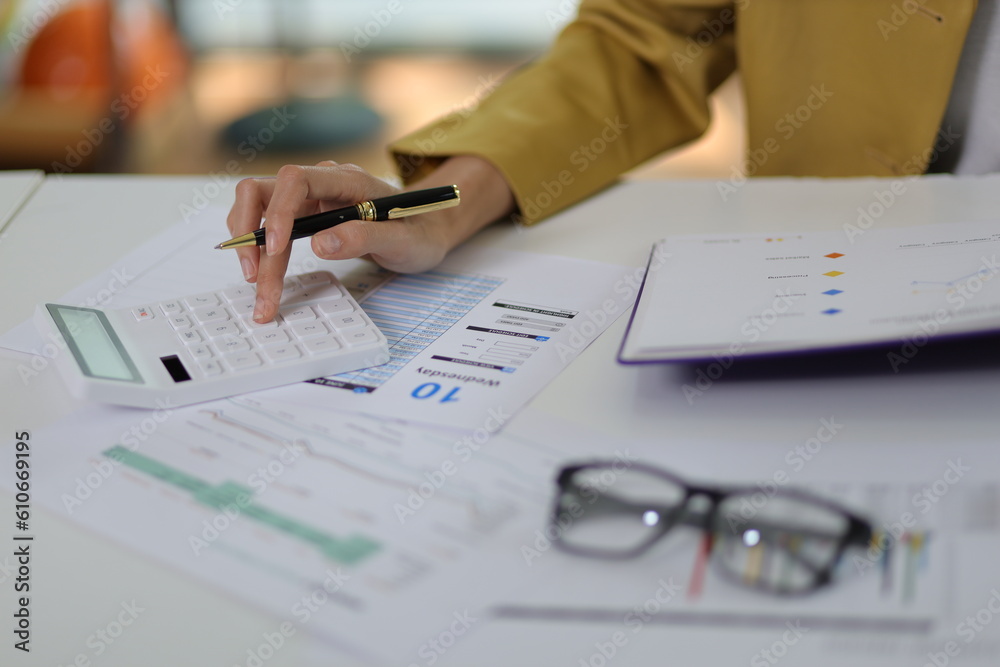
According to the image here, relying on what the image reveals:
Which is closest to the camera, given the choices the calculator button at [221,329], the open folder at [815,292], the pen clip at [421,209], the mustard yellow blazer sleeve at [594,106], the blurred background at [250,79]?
the open folder at [815,292]

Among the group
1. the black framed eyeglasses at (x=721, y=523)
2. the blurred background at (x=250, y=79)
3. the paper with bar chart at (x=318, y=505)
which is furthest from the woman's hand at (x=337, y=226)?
the blurred background at (x=250, y=79)

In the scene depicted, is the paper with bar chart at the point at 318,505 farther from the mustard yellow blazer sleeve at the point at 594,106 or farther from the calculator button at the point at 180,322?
the mustard yellow blazer sleeve at the point at 594,106

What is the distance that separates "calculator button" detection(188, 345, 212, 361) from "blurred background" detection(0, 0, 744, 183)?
1.36m

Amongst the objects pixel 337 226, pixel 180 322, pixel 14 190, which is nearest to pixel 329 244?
pixel 337 226

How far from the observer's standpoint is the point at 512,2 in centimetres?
340

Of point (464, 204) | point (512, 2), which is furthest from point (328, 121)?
point (464, 204)

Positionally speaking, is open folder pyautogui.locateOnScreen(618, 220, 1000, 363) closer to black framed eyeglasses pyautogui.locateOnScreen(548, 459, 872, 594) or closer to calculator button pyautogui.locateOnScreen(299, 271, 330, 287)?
black framed eyeglasses pyautogui.locateOnScreen(548, 459, 872, 594)

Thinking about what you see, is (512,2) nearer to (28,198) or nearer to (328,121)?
(328,121)

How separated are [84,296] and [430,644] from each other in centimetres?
49

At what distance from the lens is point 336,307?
626mm

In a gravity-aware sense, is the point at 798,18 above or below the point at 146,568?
above

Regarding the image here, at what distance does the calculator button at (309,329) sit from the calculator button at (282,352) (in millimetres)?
17

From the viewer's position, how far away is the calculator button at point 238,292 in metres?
0.64

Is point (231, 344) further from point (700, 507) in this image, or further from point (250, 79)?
point (250, 79)
